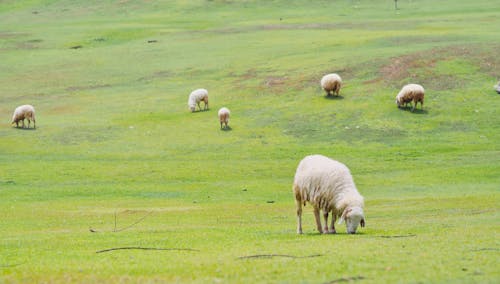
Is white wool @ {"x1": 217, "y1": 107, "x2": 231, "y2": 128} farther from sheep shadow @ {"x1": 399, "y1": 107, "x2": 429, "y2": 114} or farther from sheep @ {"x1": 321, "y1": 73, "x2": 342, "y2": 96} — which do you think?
sheep shadow @ {"x1": 399, "y1": 107, "x2": 429, "y2": 114}

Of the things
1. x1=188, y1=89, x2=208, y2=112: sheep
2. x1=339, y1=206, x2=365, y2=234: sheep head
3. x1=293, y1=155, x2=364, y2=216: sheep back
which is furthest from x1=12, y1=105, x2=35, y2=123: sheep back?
x1=339, y1=206, x2=365, y2=234: sheep head

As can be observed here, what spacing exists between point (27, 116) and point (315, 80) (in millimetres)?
21146

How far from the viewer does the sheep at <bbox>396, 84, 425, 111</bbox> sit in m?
53.4

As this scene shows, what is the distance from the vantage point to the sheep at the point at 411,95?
53406 mm

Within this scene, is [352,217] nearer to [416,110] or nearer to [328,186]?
[328,186]

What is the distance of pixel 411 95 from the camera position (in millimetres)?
53500

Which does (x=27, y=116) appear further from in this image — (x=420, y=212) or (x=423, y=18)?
(x=423, y=18)

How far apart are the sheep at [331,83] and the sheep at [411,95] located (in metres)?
4.69

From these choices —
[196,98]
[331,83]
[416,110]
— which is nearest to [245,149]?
[196,98]

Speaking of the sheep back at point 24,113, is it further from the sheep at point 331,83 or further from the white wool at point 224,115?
the sheep at point 331,83

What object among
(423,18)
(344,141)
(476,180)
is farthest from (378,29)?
(476,180)

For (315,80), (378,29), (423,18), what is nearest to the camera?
(315,80)

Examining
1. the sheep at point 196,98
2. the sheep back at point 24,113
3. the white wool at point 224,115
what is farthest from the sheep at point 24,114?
the white wool at point 224,115

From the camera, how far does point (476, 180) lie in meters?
37.9
